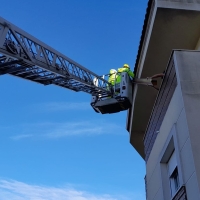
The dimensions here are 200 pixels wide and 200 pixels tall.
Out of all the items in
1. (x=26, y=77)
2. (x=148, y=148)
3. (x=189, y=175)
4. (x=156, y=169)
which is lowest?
(x=189, y=175)

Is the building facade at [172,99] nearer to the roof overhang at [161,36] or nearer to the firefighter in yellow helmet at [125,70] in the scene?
the roof overhang at [161,36]

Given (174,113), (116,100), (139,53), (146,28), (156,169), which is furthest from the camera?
(116,100)

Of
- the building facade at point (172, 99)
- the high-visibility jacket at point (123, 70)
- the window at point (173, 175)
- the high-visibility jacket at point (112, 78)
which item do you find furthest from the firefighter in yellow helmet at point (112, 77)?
the window at point (173, 175)

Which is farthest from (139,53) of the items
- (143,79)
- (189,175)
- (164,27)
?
(189,175)

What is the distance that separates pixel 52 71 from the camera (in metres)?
9.77

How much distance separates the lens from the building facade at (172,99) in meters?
5.30

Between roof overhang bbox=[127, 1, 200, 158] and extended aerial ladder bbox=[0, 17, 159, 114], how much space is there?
545mm

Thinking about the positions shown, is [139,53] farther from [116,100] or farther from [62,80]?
[62,80]

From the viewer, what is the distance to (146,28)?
1062cm

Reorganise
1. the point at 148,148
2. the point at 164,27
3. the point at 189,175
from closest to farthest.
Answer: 1. the point at 189,175
2. the point at 148,148
3. the point at 164,27

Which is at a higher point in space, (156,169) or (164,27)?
(164,27)

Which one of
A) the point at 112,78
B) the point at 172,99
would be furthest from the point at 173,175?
the point at 112,78

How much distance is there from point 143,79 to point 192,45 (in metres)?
2.60

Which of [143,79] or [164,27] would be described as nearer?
[164,27]
